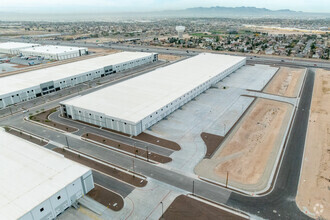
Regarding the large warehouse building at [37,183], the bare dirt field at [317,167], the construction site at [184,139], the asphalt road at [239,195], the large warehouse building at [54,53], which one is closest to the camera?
the large warehouse building at [37,183]

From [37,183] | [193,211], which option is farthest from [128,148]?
[193,211]

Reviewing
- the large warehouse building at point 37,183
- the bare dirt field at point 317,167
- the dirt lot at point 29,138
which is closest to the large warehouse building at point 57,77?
the dirt lot at point 29,138

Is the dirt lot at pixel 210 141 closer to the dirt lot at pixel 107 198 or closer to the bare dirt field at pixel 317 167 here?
the bare dirt field at pixel 317 167

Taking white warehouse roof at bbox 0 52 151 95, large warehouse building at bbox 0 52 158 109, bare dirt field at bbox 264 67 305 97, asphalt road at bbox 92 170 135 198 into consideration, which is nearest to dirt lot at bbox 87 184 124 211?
asphalt road at bbox 92 170 135 198

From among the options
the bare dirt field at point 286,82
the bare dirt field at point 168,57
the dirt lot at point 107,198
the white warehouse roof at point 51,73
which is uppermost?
the white warehouse roof at point 51,73

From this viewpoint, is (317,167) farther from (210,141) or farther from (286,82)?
(286,82)
